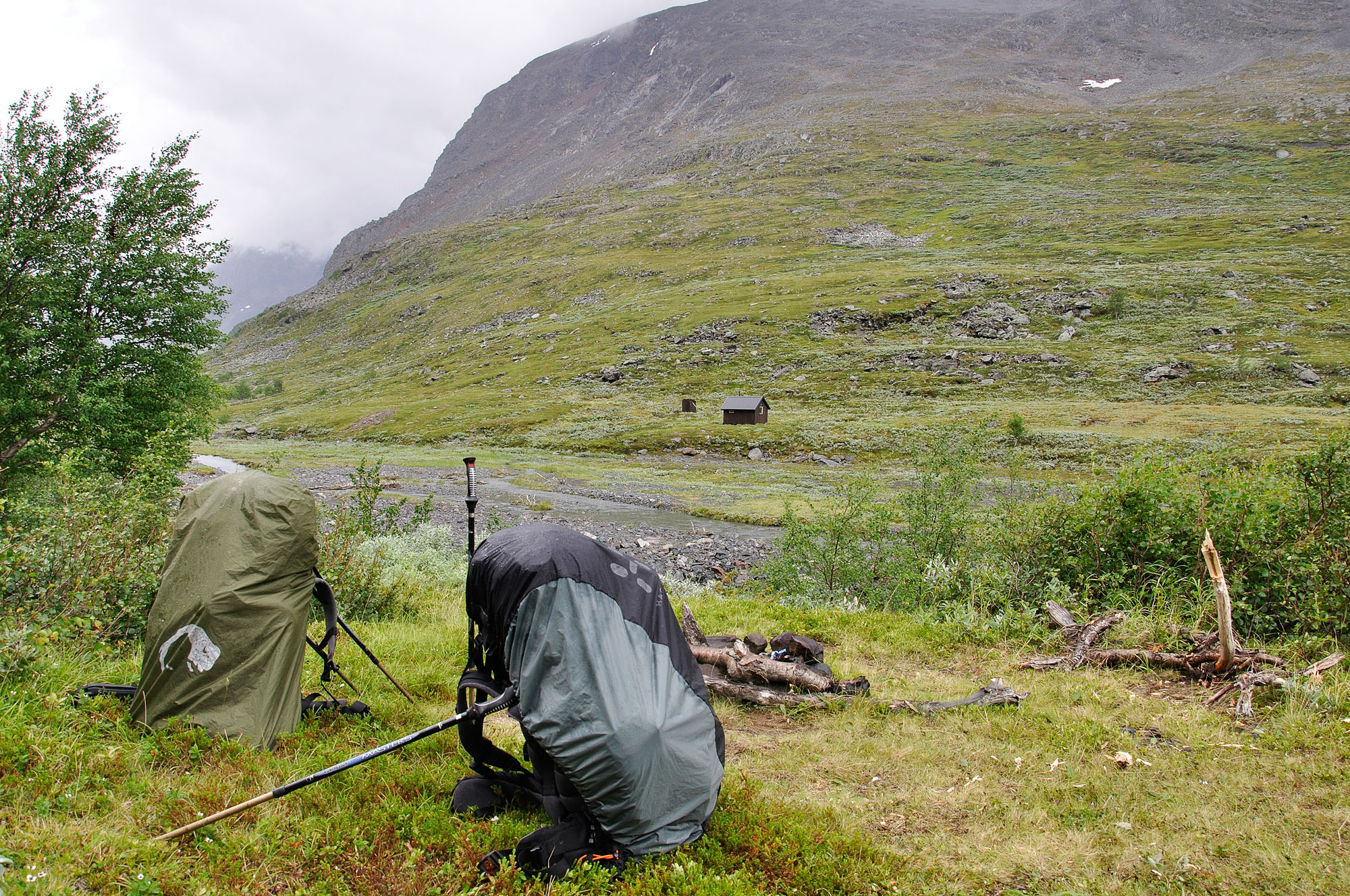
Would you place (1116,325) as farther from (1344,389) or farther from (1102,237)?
(1102,237)

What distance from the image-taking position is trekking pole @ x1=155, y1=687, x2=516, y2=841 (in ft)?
13.0

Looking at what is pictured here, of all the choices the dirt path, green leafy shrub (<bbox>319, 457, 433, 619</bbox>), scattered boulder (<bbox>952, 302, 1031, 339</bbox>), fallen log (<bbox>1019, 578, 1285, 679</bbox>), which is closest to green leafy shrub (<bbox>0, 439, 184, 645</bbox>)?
green leafy shrub (<bbox>319, 457, 433, 619</bbox>)

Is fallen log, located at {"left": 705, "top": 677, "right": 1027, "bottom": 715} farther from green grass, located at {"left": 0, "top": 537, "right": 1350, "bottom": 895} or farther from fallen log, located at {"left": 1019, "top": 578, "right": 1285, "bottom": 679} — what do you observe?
fallen log, located at {"left": 1019, "top": 578, "right": 1285, "bottom": 679}

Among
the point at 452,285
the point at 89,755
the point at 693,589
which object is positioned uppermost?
the point at 452,285

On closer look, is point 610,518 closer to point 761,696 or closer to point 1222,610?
point 761,696

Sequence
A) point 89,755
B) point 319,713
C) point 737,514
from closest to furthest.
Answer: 1. point 89,755
2. point 319,713
3. point 737,514

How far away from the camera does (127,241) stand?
768 inches

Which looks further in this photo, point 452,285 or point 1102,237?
point 452,285

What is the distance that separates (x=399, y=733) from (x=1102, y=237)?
5029 inches

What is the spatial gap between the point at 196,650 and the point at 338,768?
1797 millimetres

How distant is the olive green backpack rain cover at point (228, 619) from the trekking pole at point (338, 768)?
102cm

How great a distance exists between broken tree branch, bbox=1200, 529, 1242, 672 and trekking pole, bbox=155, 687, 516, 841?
6630 mm

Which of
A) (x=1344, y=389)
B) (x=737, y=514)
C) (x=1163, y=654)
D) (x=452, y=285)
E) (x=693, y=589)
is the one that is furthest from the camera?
(x=452, y=285)

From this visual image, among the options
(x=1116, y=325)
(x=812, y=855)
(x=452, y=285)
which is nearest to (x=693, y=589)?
(x=812, y=855)
